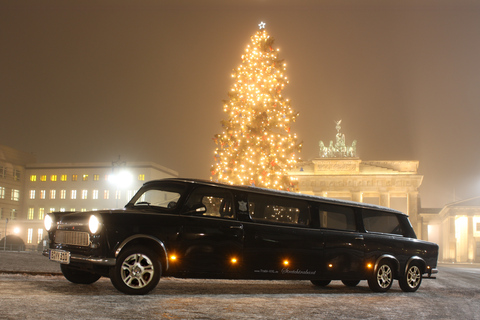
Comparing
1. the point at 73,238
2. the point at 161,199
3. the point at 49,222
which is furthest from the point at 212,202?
the point at 49,222

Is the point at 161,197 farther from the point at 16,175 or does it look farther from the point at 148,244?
the point at 16,175

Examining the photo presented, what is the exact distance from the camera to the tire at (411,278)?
1291 centimetres

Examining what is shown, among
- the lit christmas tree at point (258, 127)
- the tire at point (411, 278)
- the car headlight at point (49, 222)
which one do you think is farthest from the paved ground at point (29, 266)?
the lit christmas tree at point (258, 127)

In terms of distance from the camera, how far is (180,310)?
24.8 ft

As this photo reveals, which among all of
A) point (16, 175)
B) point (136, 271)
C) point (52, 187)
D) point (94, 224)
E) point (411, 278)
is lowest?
point (411, 278)

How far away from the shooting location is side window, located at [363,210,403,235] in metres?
12.9

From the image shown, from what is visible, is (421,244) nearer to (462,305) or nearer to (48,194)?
(462,305)

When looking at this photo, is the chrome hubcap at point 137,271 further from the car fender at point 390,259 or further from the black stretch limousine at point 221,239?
the car fender at point 390,259

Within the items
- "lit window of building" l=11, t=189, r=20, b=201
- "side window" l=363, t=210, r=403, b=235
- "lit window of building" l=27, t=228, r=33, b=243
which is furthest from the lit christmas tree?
"lit window of building" l=11, t=189, r=20, b=201

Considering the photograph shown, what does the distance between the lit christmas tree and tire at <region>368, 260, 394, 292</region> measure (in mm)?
15629

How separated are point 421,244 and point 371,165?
2934 inches

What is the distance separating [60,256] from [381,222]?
709 centimetres

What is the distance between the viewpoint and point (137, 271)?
9086 mm

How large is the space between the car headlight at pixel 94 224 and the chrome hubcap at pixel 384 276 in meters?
6.31
